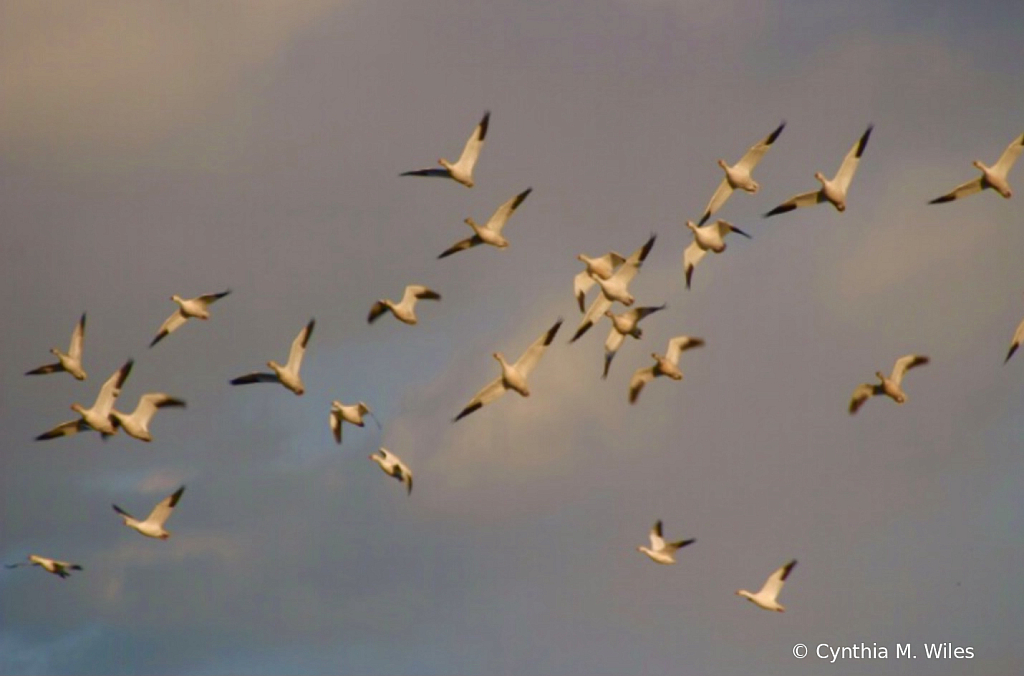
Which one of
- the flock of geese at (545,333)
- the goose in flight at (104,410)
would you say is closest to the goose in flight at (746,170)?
the flock of geese at (545,333)

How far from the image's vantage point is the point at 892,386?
4828 cm

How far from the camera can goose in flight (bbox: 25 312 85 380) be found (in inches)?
1970

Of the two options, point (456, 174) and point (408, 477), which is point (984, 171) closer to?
point (456, 174)

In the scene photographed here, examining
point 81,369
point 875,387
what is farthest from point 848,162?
point 81,369

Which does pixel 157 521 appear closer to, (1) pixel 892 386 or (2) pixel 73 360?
(2) pixel 73 360

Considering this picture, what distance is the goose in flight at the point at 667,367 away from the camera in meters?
49.2

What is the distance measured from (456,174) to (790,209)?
805 cm

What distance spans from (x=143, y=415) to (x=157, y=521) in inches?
172

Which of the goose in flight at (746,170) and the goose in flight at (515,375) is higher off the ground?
the goose in flight at (746,170)

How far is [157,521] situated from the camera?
170ft

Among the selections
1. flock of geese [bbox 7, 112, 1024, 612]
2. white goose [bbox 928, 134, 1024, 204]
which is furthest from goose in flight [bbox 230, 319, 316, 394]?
white goose [bbox 928, 134, 1024, 204]

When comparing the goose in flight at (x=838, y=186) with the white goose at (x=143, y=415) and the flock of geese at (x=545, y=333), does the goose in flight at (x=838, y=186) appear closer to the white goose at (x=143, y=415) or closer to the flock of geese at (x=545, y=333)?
the flock of geese at (x=545, y=333)

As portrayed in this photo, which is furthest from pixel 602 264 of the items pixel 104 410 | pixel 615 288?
pixel 104 410

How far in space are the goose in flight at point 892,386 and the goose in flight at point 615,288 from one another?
6.25 metres
